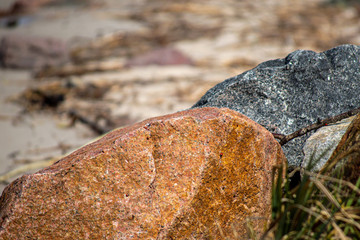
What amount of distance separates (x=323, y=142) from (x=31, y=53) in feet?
24.9

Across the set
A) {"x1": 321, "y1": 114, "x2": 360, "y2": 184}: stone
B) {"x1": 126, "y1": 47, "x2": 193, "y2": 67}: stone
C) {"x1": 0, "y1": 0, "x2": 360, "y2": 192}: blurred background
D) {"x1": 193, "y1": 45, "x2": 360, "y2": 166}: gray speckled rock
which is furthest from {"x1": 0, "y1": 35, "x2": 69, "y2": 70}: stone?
{"x1": 321, "y1": 114, "x2": 360, "y2": 184}: stone

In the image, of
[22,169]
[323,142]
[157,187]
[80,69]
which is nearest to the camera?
[157,187]

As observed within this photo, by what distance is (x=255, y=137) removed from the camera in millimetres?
1805

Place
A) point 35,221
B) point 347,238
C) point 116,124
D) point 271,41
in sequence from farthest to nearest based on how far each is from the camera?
point 271,41
point 116,124
point 35,221
point 347,238

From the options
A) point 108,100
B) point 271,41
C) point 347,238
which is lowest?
point 108,100

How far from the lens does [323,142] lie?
6.63 feet

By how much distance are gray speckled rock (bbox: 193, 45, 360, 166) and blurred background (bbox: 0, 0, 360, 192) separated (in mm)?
2468

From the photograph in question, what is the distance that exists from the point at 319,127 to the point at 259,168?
1.94 feet

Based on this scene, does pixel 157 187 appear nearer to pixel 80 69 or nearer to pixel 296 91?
pixel 296 91

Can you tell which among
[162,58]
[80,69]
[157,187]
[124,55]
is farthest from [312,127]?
[124,55]

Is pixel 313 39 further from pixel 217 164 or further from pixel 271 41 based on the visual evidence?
pixel 217 164

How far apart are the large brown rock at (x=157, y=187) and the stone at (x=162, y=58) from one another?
5.79 meters

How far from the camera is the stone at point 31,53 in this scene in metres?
8.06

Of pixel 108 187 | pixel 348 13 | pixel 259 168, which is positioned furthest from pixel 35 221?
pixel 348 13
